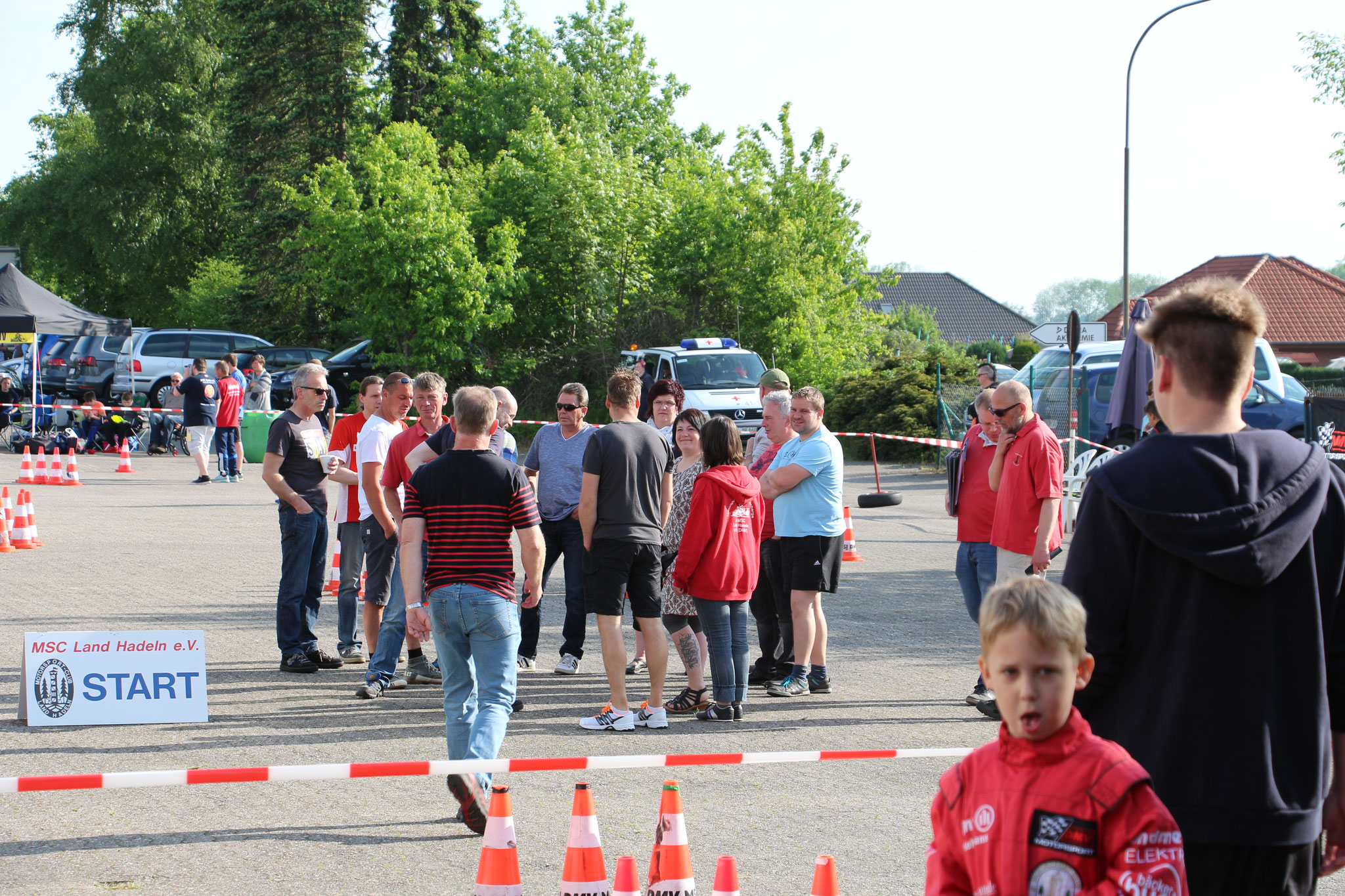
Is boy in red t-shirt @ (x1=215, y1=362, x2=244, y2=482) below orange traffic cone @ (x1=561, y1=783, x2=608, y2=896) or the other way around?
the other way around

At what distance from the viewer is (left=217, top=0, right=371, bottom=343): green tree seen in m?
39.2

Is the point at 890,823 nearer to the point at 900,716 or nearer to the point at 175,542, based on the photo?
the point at 900,716

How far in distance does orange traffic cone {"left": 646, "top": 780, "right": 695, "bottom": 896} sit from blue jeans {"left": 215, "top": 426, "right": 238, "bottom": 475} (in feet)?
60.6

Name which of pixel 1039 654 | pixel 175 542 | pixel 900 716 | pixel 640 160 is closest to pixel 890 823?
pixel 900 716

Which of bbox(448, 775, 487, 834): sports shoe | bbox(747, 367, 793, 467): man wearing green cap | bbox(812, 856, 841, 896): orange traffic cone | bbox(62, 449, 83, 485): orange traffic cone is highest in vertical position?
bbox(747, 367, 793, 467): man wearing green cap

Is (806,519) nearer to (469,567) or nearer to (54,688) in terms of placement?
(469,567)

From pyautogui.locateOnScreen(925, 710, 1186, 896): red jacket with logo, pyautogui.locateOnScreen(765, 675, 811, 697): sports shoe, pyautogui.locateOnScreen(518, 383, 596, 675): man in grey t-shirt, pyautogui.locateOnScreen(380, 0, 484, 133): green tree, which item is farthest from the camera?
pyautogui.locateOnScreen(380, 0, 484, 133): green tree

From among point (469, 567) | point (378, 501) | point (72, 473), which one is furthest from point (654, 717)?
point (72, 473)

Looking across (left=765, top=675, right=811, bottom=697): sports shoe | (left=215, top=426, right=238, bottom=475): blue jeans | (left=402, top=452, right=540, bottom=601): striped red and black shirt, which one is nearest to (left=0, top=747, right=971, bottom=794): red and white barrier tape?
(left=402, top=452, right=540, bottom=601): striped red and black shirt

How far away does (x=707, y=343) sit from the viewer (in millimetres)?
26375

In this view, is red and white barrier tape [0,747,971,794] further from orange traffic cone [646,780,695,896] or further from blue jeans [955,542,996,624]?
blue jeans [955,542,996,624]

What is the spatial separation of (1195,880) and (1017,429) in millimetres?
4945

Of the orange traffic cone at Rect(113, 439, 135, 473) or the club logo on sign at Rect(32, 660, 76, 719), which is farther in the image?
the orange traffic cone at Rect(113, 439, 135, 473)

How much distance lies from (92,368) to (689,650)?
25664 mm
